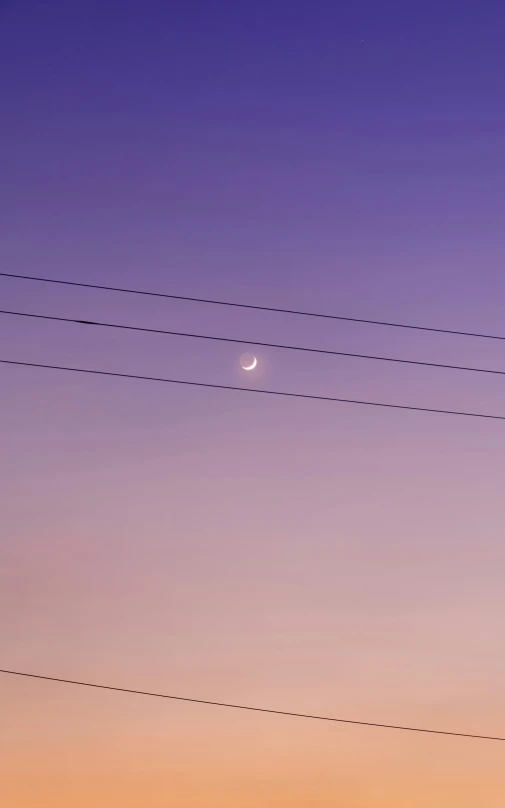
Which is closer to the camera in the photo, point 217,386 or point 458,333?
point 458,333

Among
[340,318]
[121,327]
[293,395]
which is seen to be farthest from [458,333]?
[121,327]

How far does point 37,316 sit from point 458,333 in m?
9.55

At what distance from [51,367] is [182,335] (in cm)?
339

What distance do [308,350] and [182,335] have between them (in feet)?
9.83

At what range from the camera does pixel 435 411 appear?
77.5ft

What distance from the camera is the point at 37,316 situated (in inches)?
853

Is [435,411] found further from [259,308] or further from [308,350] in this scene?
[259,308]

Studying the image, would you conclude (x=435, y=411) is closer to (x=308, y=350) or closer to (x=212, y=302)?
(x=308, y=350)

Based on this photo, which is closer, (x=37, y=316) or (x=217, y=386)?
(x=37, y=316)

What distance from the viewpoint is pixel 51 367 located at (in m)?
23.6

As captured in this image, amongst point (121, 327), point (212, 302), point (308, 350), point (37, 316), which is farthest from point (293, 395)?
point (37, 316)

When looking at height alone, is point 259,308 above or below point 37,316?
above

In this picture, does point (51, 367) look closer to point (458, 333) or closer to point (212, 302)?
point (212, 302)

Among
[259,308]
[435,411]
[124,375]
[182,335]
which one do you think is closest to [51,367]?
[124,375]
